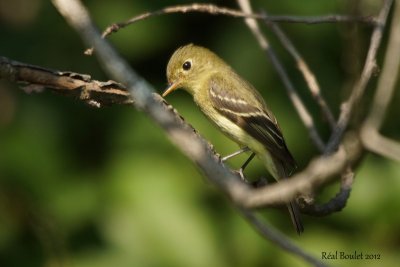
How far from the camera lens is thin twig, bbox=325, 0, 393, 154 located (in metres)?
2.78

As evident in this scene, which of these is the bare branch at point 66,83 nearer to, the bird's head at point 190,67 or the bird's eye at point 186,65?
the bird's head at point 190,67

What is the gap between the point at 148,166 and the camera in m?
5.01

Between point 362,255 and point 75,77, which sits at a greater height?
point 75,77

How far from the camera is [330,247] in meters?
4.75

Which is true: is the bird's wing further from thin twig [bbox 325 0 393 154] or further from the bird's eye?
thin twig [bbox 325 0 393 154]

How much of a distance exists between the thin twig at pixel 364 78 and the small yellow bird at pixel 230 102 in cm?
85

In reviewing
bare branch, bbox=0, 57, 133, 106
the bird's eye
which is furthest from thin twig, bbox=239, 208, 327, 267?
the bird's eye

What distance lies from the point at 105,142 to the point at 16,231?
0.92 metres

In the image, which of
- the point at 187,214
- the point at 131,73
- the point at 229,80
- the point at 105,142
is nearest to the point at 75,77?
the point at 131,73

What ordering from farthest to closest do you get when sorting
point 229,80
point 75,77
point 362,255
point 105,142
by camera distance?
point 229,80 → point 105,142 → point 362,255 → point 75,77

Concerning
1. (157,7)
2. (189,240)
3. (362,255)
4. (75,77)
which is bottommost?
(362,255)

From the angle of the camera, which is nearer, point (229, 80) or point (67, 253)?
point (67, 253)

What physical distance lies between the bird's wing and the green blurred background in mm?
127

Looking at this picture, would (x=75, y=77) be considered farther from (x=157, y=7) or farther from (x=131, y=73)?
(x=157, y=7)
